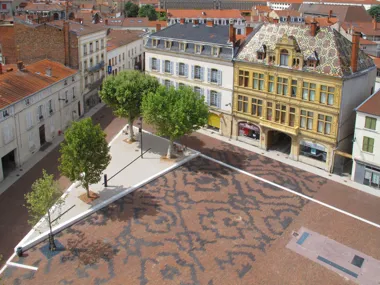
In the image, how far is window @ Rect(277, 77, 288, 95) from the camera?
166ft

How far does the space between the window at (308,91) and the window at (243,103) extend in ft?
25.8

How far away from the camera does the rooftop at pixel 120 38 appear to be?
80.1 m

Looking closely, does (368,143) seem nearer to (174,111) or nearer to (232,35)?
(174,111)

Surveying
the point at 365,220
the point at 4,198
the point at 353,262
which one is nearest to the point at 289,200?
the point at 365,220

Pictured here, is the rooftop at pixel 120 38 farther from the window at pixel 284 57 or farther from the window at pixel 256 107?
the window at pixel 284 57

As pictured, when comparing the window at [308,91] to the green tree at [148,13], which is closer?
the window at [308,91]

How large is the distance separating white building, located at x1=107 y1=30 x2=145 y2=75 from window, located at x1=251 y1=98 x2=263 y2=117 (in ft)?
102

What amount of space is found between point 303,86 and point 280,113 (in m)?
4.35

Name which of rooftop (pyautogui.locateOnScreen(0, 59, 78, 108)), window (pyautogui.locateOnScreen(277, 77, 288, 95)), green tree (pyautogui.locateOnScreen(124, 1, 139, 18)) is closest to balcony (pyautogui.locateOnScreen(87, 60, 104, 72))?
rooftop (pyautogui.locateOnScreen(0, 59, 78, 108))

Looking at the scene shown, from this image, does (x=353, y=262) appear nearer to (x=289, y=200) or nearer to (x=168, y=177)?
(x=289, y=200)

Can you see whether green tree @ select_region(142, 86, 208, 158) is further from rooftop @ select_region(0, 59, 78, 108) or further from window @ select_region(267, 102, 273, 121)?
rooftop @ select_region(0, 59, 78, 108)

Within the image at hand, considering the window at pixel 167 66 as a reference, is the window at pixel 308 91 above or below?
below

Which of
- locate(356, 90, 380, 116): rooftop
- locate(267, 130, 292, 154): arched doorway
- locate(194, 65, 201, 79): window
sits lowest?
locate(267, 130, 292, 154): arched doorway

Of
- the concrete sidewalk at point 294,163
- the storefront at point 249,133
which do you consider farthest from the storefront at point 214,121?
the storefront at point 249,133
